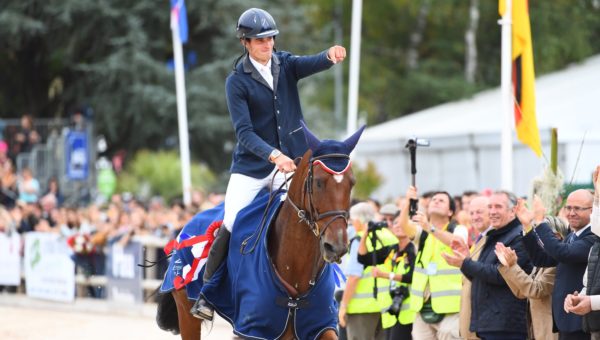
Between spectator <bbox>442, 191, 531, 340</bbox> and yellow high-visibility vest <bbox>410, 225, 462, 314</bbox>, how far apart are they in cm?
88

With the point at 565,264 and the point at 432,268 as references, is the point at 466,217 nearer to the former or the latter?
the point at 432,268

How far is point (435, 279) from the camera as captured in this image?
10102 mm

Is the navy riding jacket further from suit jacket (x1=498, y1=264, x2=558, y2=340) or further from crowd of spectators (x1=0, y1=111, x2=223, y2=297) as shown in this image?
crowd of spectators (x1=0, y1=111, x2=223, y2=297)

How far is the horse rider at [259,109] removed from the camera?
8367mm

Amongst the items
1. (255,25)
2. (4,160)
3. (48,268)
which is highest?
(255,25)

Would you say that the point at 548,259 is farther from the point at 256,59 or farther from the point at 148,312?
the point at 148,312

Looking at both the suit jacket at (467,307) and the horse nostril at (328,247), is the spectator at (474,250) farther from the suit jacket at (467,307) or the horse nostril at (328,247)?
the horse nostril at (328,247)

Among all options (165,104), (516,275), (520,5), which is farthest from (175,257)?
(165,104)

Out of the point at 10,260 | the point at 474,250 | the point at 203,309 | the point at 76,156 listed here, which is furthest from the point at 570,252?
the point at 76,156

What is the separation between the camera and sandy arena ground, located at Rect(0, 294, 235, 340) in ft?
49.3

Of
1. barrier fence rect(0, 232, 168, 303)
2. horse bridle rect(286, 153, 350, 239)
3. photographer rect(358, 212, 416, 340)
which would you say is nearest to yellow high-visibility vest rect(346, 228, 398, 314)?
photographer rect(358, 212, 416, 340)

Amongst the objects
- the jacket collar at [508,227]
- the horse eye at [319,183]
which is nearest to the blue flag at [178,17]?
the jacket collar at [508,227]

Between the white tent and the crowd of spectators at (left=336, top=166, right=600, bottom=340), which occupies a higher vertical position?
the white tent

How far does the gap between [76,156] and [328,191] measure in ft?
68.8
